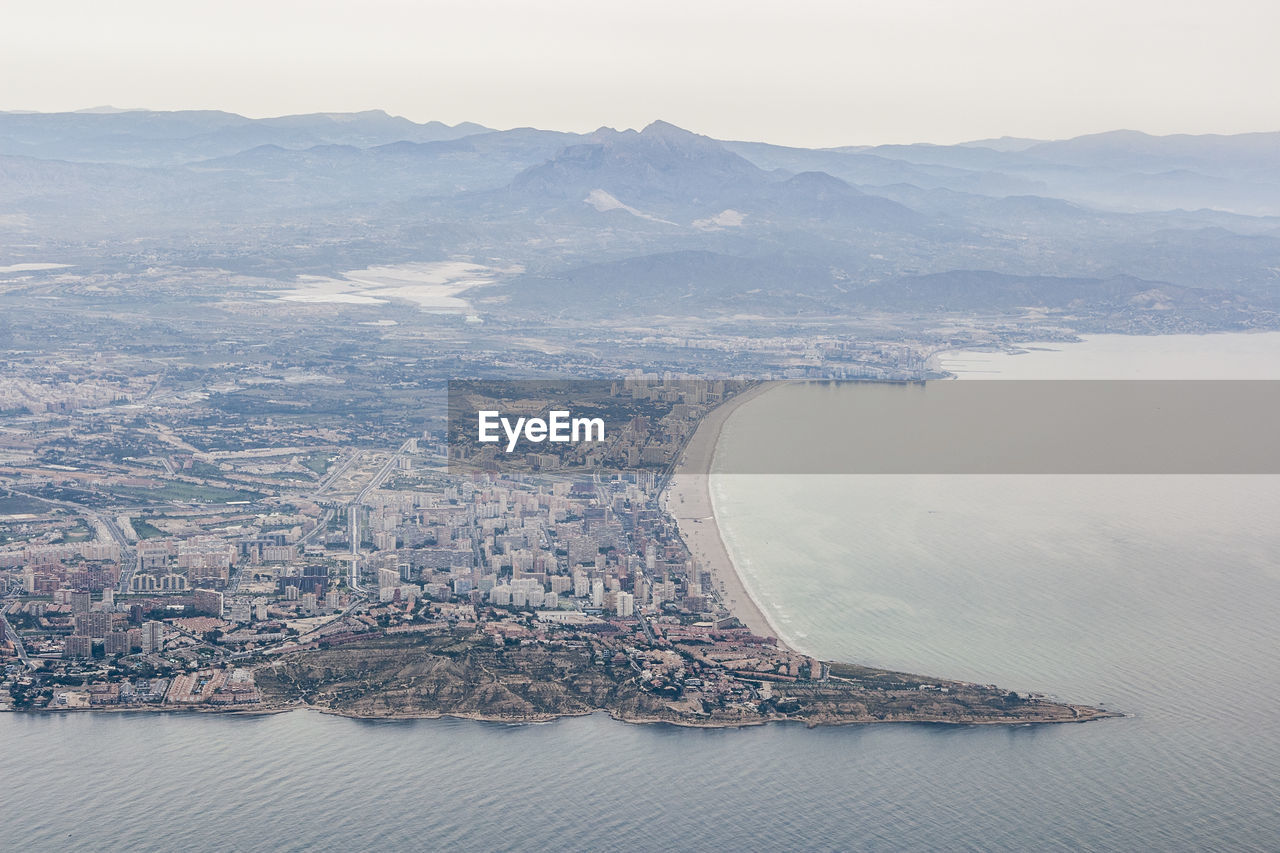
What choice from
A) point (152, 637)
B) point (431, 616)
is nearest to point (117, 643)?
point (152, 637)

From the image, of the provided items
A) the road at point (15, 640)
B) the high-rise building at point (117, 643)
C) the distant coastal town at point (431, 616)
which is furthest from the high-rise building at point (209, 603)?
the road at point (15, 640)

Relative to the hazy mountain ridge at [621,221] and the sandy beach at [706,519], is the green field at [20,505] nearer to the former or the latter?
the sandy beach at [706,519]

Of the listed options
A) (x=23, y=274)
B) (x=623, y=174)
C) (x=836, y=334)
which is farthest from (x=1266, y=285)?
(x=23, y=274)

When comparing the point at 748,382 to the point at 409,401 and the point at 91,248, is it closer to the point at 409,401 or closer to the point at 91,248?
the point at 409,401

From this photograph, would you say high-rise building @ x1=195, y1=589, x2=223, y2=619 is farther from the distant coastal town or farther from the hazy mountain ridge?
the hazy mountain ridge
